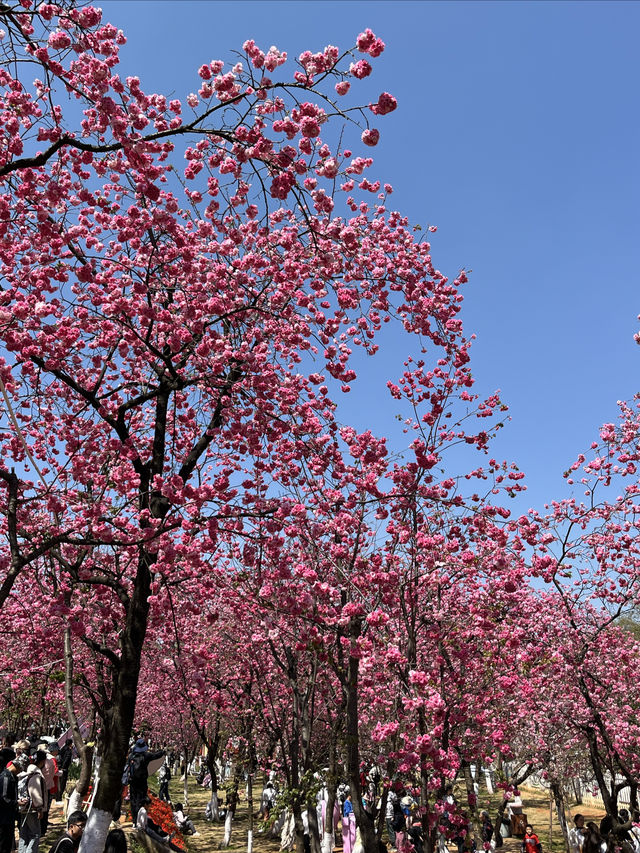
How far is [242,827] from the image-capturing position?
2186cm

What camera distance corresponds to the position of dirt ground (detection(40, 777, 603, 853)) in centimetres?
1698

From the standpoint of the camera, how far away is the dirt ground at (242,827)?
1698cm

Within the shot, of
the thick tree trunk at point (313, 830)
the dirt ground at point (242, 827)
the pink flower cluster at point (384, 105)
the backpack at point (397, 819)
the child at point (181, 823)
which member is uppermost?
the pink flower cluster at point (384, 105)

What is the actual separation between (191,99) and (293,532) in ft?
17.4

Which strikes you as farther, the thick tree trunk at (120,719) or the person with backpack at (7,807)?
the person with backpack at (7,807)

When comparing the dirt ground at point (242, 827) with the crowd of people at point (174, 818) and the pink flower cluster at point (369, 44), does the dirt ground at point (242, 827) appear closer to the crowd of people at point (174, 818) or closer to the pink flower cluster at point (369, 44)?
the crowd of people at point (174, 818)

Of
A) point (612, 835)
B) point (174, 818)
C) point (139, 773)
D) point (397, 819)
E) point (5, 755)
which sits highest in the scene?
point (5, 755)

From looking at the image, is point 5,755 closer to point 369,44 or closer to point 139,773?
point 139,773

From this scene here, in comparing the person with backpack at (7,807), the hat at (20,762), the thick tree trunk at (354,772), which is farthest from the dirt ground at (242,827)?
the thick tree trunk at (354,772)

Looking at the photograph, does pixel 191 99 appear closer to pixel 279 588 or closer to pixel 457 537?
pixel 279 588

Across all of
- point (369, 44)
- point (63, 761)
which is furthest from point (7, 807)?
point (63, 761)

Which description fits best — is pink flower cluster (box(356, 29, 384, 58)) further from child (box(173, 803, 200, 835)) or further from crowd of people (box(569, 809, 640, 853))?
child (box(173, 803, 200, 835))

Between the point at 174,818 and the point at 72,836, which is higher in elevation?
the point at 72,836

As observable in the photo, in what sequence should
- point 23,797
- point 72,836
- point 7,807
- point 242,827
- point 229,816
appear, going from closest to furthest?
point 72,836
point 7,807
point 23,797
point 229,816
point 242,827
